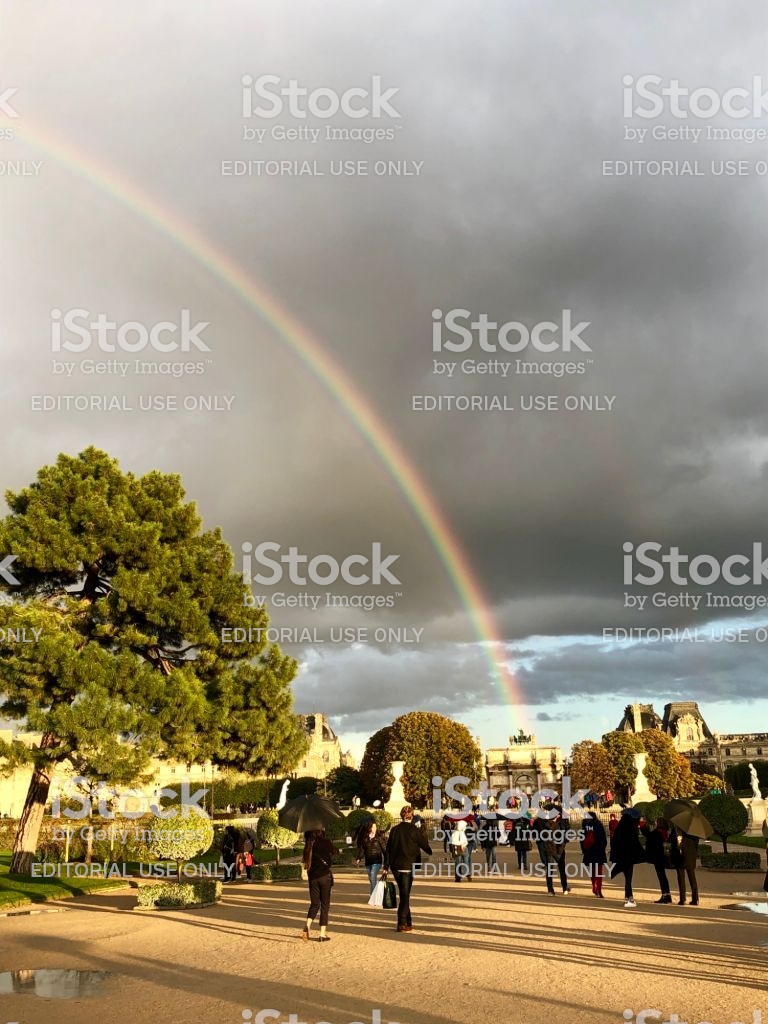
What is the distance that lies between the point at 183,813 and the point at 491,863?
10058mm

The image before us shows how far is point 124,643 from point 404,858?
13.8 metres

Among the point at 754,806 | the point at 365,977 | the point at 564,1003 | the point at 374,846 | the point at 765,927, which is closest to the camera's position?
the point at 564,1003

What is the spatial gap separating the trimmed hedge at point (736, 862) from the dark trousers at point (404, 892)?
1515cm

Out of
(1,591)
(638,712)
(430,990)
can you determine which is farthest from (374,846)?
(638,712)

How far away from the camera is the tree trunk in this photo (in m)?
24.4

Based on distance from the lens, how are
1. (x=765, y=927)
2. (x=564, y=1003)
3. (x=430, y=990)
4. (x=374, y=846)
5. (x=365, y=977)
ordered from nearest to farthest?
(x=564, y=1003)
(x=430, y=990)
(x=365, y=977)
(x=765, y=927)
(x=374, y=846)

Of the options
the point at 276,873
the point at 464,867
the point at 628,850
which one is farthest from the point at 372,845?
the point at 276,873

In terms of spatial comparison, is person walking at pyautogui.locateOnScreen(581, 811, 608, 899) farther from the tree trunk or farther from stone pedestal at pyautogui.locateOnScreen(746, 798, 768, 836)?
stone pedestal at pyautogui.locateOnScreen(746, 798, 768, 836)

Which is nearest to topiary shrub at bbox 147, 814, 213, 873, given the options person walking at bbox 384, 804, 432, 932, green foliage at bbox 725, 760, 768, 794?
person walking at bbox 384, 804, 432, 932

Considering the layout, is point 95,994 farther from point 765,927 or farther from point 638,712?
point 638,712

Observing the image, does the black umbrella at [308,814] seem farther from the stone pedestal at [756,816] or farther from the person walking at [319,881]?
the stone pedestal at [756,816]

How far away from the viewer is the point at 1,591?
25.9 metres

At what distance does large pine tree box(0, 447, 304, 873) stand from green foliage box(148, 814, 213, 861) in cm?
250

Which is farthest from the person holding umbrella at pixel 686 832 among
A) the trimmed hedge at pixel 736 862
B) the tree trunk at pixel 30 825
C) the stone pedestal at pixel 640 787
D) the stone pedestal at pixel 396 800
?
the stone pedestal at pixel 640 787
